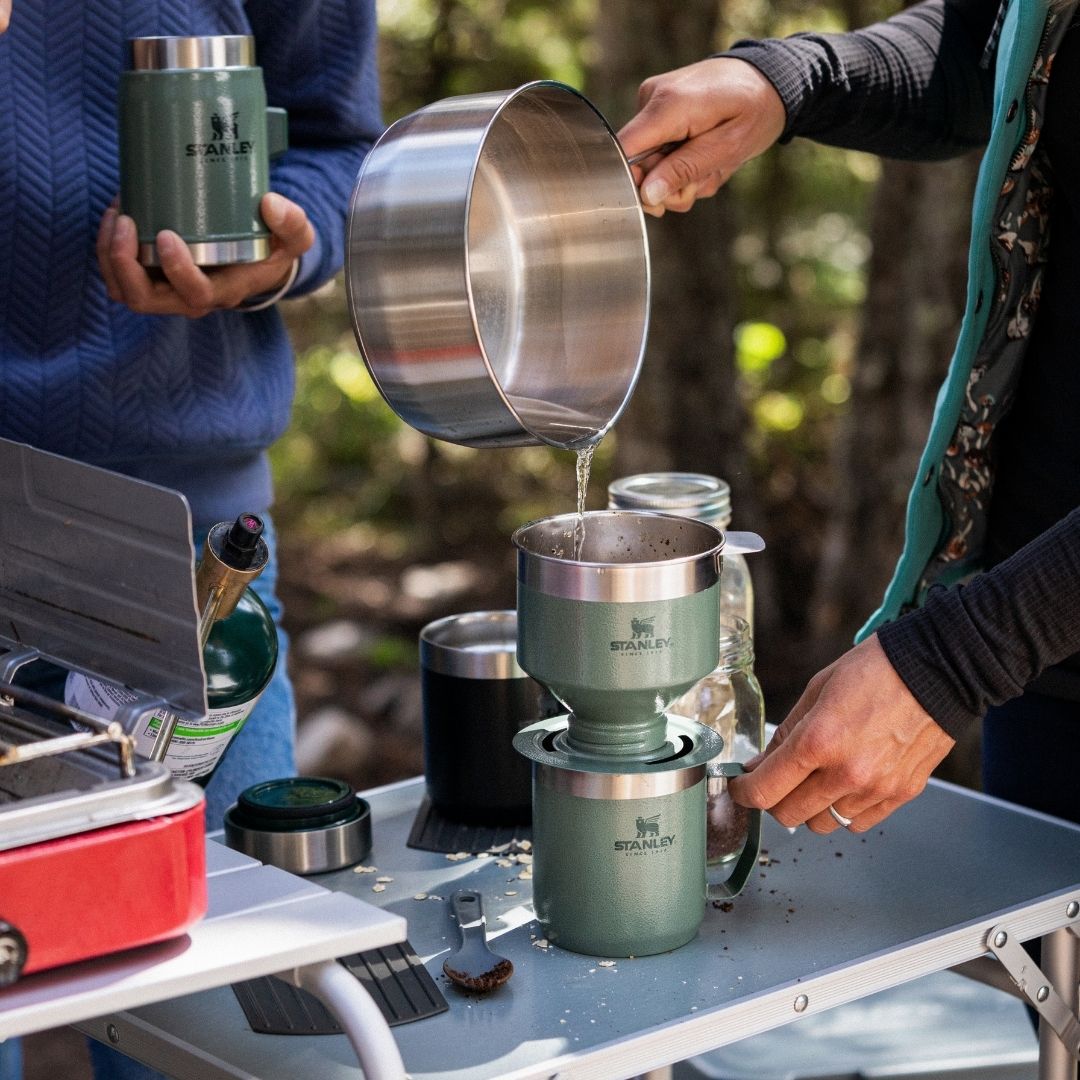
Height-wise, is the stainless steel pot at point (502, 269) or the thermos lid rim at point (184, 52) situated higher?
the thermos lid rim at point (184, 52)

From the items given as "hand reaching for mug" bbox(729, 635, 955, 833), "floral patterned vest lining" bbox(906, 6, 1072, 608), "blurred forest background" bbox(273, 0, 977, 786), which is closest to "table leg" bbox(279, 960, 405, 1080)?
"hand reaching for mug" bbox(729, 635, 955, 833)

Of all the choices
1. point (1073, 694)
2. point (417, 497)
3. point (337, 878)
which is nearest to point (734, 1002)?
point (337, 878)

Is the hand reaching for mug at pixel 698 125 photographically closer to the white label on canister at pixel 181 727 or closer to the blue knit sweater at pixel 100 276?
the blue knit sweater at pixel 100 276

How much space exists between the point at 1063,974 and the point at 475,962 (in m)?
0.53

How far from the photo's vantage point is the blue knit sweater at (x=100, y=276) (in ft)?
4.84

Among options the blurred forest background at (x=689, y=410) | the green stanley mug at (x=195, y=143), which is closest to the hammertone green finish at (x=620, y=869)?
the green stanley mug at (x=195, y=143)

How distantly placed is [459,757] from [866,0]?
4368mm

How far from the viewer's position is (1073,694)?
57.6 inches

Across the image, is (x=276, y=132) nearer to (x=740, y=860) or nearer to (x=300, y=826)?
(x=300, y=826)

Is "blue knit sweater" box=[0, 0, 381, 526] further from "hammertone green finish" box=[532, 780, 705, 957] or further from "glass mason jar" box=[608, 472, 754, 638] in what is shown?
"hammertone green finish" box=[532, 780, 705, 957]

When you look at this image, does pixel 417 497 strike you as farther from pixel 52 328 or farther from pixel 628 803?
pixel 628 803

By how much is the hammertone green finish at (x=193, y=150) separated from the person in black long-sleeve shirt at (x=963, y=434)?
0.37m

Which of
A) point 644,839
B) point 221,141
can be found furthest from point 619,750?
point 221,141

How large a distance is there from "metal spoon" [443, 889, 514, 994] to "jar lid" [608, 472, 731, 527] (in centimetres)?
41
